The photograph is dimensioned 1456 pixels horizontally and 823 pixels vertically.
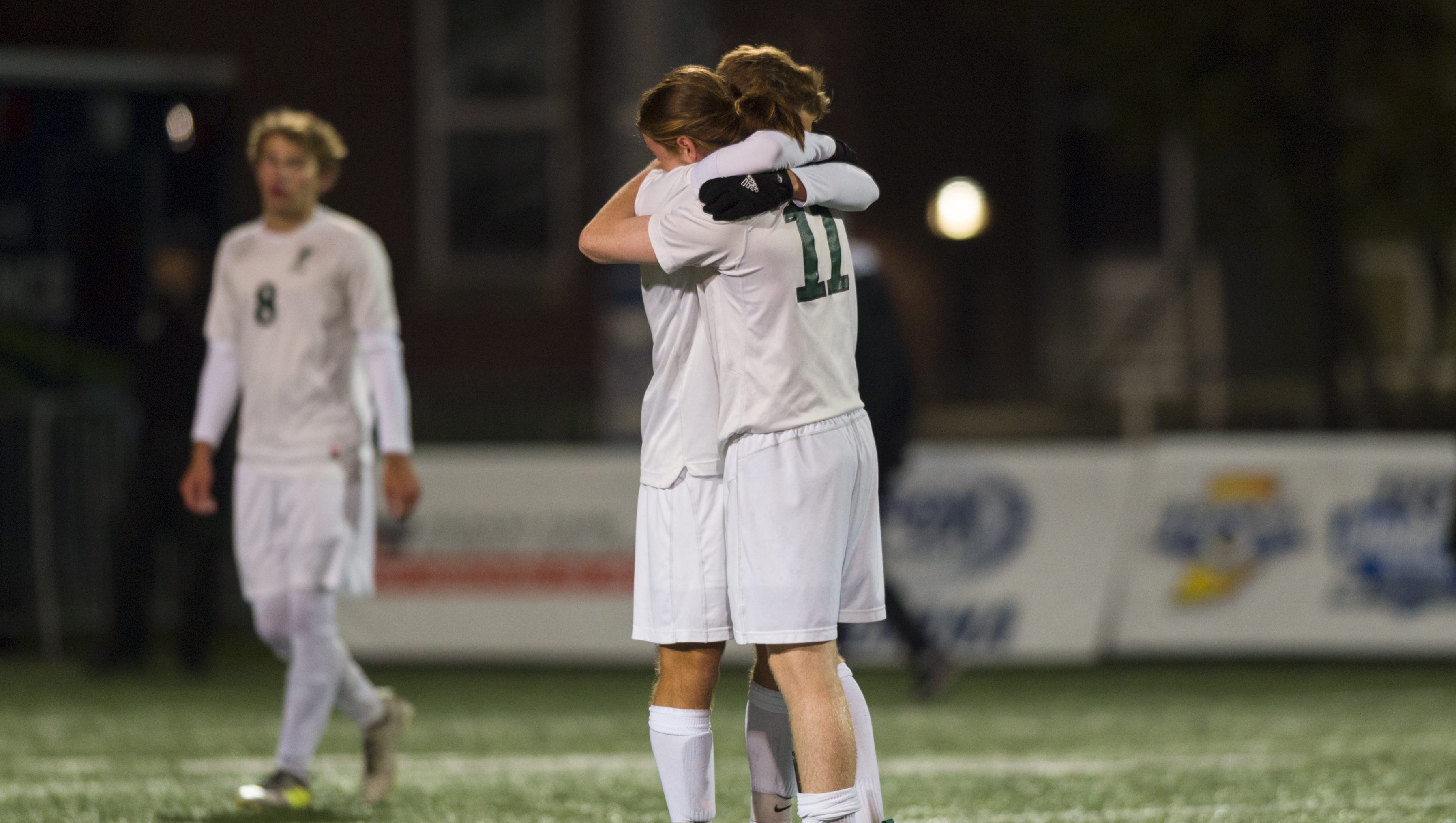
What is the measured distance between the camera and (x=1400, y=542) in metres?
10.8

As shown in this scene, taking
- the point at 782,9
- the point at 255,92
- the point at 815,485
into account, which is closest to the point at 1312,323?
the point at 782,9

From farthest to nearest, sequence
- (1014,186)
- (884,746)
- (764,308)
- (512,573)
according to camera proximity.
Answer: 1. (1014,186)
2. (512,573)
3. (884,746)
4. (764,308)

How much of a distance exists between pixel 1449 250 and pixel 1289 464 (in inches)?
391

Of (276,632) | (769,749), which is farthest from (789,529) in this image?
(276,632)

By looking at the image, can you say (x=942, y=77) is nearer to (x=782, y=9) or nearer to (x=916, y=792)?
(x=782, y=9)

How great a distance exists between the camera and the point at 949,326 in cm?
2072

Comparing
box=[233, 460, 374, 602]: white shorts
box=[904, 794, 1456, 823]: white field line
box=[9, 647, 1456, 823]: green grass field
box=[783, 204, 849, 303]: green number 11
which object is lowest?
box=[9, 647, 1456, 823]: green grass field

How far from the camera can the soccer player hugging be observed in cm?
433

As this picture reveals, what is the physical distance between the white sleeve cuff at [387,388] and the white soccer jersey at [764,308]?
2068 millimetres

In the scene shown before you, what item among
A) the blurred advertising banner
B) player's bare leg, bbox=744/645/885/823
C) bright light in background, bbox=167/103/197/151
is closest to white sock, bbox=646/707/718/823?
player's bare leg, bbox=744/645/885/823

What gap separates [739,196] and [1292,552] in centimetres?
728

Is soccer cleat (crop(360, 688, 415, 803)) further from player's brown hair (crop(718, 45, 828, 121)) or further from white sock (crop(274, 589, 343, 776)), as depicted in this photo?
player's brown hair (crop(718, 45, 828, 121))

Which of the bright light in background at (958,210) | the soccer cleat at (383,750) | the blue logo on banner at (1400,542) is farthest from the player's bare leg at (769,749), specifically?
the bright light in background at (958,210)

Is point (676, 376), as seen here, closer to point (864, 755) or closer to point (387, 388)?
point (864, 755)
